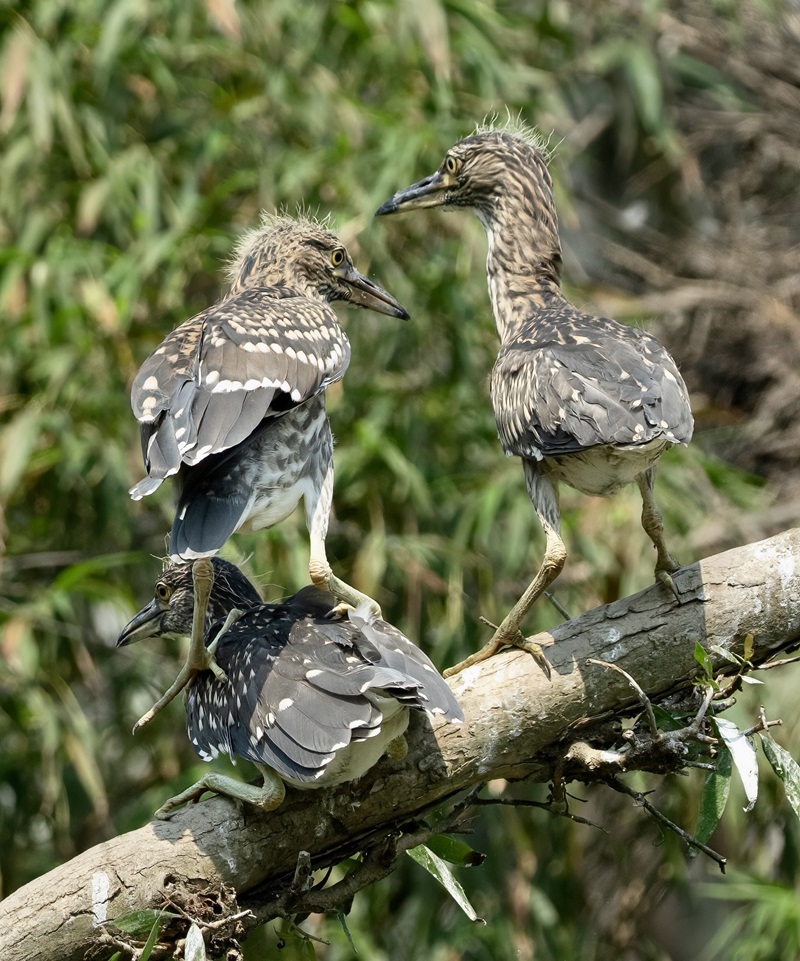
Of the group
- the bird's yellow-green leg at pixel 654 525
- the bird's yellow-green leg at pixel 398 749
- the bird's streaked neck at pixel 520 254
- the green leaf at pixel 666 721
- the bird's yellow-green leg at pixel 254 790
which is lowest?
the bird's yellow-green leg at pixel 254 790

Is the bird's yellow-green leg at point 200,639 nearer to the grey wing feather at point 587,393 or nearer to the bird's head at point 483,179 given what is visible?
the grey wing feather at point 587,393

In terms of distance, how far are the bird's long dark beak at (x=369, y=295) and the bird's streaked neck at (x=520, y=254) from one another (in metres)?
0.29

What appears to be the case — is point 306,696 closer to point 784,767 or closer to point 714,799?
point 714,799

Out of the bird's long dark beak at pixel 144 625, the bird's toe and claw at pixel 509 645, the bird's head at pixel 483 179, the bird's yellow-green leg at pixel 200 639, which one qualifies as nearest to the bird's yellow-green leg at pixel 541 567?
the bird's toe and claw at pixel 509 645

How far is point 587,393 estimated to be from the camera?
327 cm

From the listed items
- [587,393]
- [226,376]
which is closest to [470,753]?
[587,393]

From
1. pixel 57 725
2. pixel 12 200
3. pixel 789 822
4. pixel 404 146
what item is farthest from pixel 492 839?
pixel 12 200

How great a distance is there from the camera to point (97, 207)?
18.5 ft

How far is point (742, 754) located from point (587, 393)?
0.89 metres

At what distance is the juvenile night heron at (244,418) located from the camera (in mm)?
3170

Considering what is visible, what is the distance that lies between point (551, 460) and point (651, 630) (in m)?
0.49

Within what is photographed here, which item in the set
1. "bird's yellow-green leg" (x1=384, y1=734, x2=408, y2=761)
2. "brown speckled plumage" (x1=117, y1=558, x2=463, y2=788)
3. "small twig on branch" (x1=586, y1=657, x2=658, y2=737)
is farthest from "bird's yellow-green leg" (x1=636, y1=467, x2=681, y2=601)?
"bird's yellow-green leg" (x1=384, y1=734, x2=408, y2=761)

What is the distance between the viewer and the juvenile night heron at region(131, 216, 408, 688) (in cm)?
317

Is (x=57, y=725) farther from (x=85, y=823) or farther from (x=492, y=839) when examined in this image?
(x=492, y=839)
